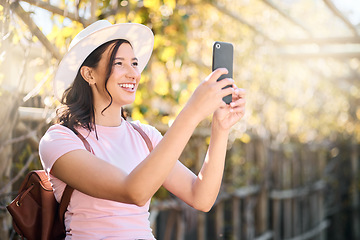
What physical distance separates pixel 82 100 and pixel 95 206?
45 centimetres

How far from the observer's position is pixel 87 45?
174cm

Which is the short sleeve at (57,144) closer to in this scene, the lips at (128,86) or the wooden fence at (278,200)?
the lips at (128,86)

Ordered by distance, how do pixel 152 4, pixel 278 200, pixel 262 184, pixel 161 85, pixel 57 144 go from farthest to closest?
pixel 278 200 < pixel 262 184 < pixel 161 85 < pixel 152 4 < pixel 57 144

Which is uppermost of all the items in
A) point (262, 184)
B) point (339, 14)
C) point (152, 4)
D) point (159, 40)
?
point (339, 14)

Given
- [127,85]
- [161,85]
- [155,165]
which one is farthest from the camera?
[161,85]

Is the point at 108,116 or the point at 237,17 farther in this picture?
the point at 237,17

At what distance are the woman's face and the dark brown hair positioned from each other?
0.05 feet

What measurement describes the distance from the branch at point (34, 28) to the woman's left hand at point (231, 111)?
112 centimetres

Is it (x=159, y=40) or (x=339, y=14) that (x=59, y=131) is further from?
(x=339, y=14)

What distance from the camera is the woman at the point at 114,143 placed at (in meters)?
1.37

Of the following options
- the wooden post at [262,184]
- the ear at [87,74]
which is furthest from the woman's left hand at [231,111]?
the wooden post at [262,184]

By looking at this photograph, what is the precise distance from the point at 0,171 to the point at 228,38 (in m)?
3.10

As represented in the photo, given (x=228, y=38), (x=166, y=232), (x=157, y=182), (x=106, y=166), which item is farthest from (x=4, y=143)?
(x=228, y=38)

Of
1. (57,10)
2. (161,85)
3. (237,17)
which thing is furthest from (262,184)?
(57,10)
